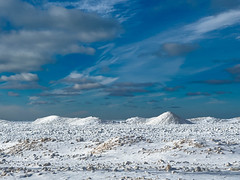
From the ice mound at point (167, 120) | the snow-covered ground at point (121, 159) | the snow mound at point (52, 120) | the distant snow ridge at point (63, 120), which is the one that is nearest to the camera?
the snow-covered ground at point (121, 159)

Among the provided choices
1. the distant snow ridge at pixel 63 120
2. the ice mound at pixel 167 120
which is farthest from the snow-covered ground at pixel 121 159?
the distant snow ridge at pixel 63 120

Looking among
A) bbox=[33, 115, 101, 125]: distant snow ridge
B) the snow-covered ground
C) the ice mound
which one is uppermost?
bbox=[33, 115, 101, 125]: distant snow ridge

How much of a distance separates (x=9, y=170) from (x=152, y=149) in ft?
25.5

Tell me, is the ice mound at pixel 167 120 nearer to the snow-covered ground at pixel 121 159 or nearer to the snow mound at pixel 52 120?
the snow-covered ground at pixel 121 159

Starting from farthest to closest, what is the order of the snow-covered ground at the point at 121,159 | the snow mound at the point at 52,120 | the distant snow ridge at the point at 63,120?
the snow mound at the point at 52,120 → the distant snow ridge at the point at 63,120 → the snow-covered ground at the point at 121,159

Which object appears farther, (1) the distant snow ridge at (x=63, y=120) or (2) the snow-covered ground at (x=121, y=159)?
(1) the distant snow ridge at (x=63, y=120)

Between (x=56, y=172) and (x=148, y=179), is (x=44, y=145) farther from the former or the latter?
(x=148, y=179)

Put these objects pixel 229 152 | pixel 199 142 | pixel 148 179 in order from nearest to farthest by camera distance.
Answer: pixel 148 179, pixel 229 152, pixel 199 142

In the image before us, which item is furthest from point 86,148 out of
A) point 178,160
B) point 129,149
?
point 178,160

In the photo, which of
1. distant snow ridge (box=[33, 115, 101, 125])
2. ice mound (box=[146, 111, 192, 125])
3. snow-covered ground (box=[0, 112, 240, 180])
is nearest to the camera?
snow-covered ground (box=[0, 112, 240, 180])

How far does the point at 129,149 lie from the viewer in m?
16.0

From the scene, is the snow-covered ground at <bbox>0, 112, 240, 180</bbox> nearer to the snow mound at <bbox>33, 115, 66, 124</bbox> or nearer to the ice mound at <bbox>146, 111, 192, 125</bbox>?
the ice mound at <bbox>146, 111, 192, 125</bbox>

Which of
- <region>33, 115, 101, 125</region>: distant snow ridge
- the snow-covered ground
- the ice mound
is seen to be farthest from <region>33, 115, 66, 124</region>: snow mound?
the snow-covered ground

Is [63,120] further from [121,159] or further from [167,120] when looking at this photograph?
[121,159]
